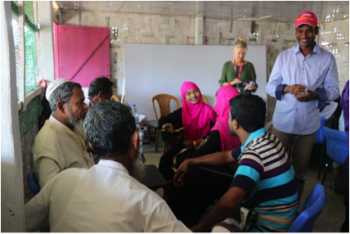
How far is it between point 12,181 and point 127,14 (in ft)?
16.9

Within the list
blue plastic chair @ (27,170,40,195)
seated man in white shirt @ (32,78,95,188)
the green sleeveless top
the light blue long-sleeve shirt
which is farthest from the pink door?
blue plastic chair @ (27,170,40,195)

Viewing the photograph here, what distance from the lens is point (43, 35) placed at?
127 inches

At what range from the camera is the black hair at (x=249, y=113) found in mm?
1681

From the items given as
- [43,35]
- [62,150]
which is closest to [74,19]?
[43,35]

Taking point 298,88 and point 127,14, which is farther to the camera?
point 127,14

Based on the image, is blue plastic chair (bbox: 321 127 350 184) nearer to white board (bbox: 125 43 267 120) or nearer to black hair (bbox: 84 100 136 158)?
black hair (bbox: 84 100 136 158)

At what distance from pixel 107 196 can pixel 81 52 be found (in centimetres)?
502

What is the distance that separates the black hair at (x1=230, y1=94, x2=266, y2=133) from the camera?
168 centimetres

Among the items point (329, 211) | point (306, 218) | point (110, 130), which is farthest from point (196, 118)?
point (110, 130)

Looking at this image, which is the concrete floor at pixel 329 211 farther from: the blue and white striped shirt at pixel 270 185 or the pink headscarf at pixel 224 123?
the blue and white striped shirt at pixel 270 185

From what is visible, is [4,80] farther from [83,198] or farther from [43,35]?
[43,35]

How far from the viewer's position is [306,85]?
2.48 meters

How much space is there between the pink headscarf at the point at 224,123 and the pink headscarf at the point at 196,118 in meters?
0.53

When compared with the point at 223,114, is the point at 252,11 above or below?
above
